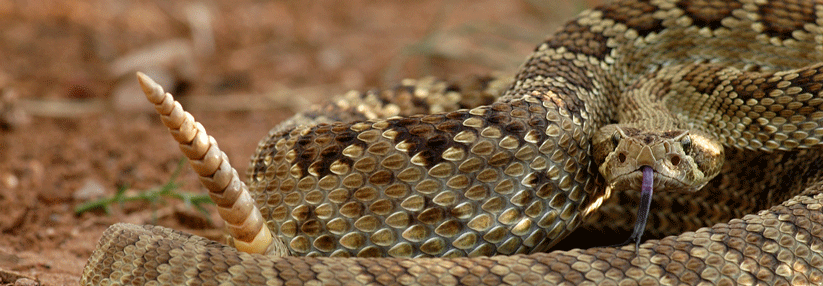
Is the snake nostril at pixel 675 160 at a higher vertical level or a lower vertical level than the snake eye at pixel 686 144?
lower

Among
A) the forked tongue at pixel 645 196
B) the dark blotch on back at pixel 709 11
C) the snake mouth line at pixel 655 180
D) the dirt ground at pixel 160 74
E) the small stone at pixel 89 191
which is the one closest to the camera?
the forked tongue at pixel 645 196

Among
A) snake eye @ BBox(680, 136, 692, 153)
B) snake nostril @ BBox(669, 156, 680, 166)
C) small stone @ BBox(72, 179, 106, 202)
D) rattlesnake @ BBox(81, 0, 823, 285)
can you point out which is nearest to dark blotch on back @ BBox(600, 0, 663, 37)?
rattlesnake @ BBox(81, 0, 823, 285)

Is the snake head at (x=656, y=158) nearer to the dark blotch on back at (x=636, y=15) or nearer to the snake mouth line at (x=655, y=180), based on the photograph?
the snake mouth line at (x=655, y=180)

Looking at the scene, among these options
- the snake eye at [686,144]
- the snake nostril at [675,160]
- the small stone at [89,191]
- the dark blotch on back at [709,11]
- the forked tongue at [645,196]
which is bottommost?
the forked tongue at [645,196]

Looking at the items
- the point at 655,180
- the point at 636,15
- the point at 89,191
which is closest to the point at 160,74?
the point at 89,191

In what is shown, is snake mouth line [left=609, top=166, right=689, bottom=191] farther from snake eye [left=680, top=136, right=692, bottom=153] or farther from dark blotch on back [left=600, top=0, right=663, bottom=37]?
dark blotch on back [left=600, top=0, right=663, bottom=37]

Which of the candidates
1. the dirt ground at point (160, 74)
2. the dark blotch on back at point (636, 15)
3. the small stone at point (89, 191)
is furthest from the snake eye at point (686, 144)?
the small stone at point (89, 191)
